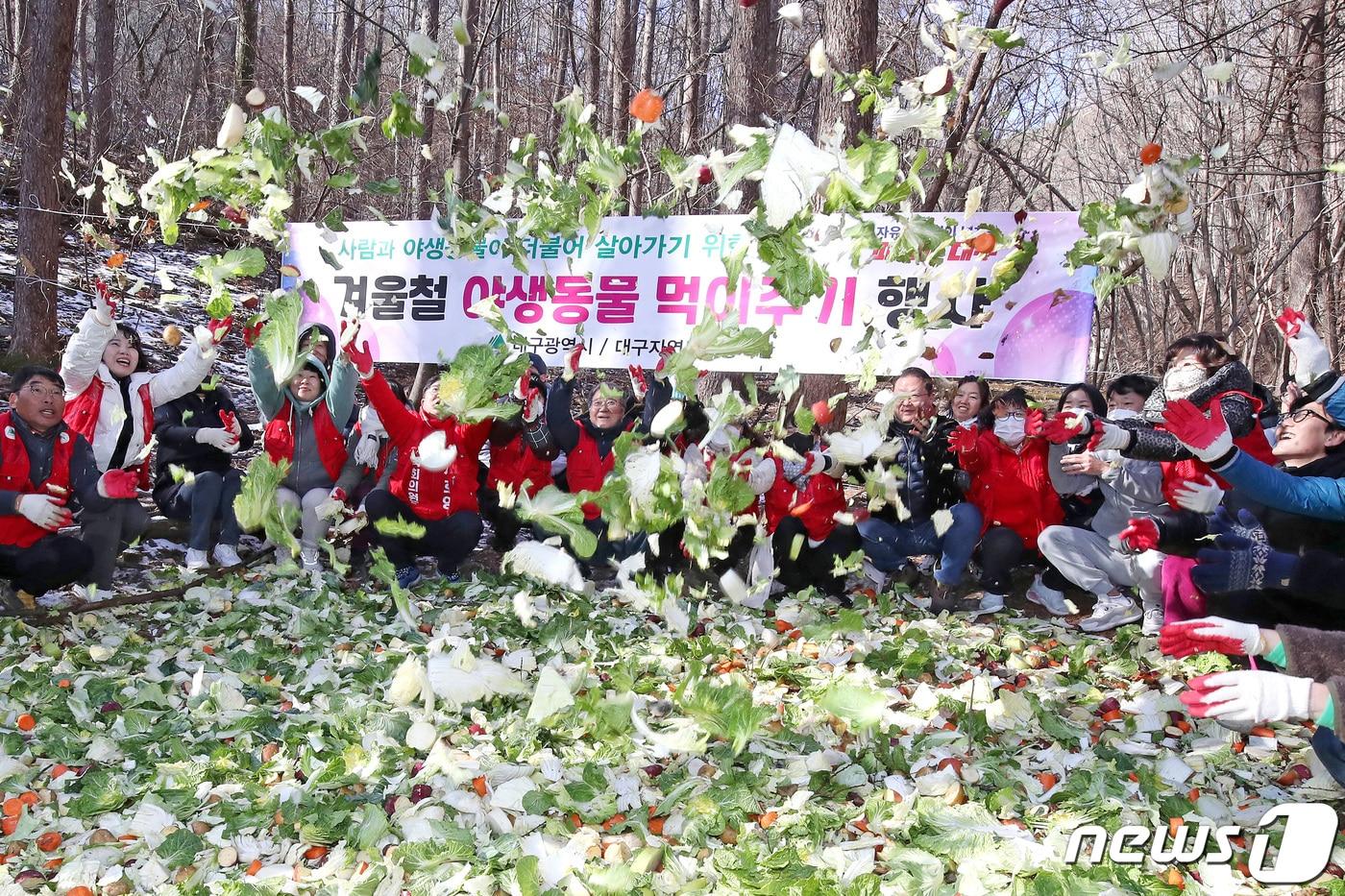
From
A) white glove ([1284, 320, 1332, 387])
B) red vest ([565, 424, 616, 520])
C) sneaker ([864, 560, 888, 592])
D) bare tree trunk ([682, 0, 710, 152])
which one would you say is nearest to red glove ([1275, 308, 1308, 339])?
white glove ([1284, 320, 1332, 387])

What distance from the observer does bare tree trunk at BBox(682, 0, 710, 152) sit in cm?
938

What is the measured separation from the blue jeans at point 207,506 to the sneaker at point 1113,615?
4.25m

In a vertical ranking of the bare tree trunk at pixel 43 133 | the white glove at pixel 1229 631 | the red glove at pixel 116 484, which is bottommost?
the red glove at pixel 116 484

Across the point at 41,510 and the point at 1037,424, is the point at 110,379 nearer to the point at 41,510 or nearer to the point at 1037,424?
the point at 41,510

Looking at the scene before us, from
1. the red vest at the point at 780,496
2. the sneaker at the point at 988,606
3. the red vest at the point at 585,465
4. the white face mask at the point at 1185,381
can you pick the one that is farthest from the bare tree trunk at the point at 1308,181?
the red vest at the point at 585,465

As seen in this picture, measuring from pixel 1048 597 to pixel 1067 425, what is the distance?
127cm

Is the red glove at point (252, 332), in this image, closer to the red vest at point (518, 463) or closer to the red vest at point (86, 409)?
the red vest at point (86, 409)

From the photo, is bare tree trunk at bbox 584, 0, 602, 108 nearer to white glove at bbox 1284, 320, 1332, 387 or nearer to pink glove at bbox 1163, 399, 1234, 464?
white glove at bbox 1284, 320, 1332, 387

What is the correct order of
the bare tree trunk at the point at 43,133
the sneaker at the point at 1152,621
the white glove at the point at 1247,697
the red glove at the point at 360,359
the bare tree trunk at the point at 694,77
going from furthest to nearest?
the bare tree trunk at the point at 694,77, the bare tree trunk at the point at 43,133, the red glove at the point at 360,359, the sneaker at the point at 1152,621, the white glove at the point at 1247,697

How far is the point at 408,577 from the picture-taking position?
4.69 meters

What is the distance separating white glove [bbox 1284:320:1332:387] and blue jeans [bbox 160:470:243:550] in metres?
4.89

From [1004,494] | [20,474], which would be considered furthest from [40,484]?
[1004,494]

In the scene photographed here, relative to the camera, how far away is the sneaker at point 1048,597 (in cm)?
437

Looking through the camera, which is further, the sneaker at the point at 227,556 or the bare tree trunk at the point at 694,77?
the bare tree trunk at the point at 694,77
